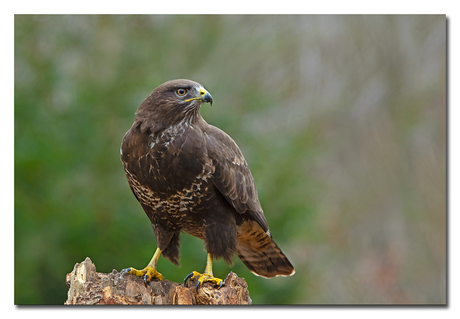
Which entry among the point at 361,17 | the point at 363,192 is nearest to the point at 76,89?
the point at 361,17

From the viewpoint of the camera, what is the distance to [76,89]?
5.80 meters

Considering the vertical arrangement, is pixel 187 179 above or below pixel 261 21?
below

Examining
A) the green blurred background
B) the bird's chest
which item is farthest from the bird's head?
the green blurred background

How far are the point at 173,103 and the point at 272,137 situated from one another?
3427 millimetres

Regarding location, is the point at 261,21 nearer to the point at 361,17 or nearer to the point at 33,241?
the point at 361,17

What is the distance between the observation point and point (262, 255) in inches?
170

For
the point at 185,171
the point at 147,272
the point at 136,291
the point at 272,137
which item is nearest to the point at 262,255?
the point at 147,272

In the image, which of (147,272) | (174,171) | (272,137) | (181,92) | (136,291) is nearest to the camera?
(174,171)

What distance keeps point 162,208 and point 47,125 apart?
2.49 m

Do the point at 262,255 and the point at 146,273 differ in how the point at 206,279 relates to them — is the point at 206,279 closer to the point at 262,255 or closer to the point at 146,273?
the point at 146,273

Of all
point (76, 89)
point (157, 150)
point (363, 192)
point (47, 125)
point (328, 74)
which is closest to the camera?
point (157, 150)

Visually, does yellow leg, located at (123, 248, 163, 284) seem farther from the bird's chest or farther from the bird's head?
the bird's head

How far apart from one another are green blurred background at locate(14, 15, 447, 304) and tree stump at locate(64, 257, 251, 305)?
3.40ft

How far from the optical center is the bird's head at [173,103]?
135 inches
